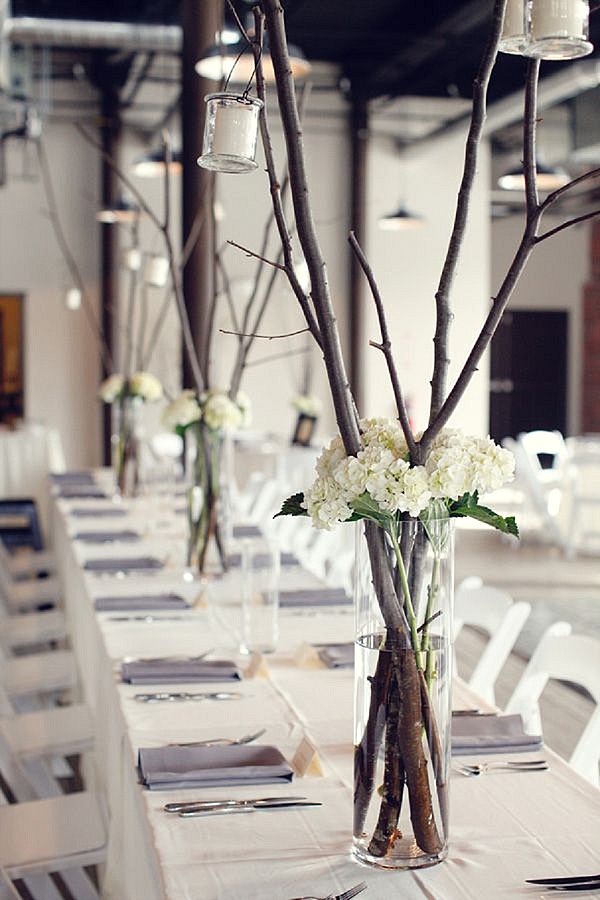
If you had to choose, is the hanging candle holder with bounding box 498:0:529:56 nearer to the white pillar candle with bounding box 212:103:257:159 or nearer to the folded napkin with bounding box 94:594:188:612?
the white pillar candle with bounding box 212:103:257:159

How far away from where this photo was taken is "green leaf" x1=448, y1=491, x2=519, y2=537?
5.60 feet

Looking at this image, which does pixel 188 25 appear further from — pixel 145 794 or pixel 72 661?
pixel 145 794

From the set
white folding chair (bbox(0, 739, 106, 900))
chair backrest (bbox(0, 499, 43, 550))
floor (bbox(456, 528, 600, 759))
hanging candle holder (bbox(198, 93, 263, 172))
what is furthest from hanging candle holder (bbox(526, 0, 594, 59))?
chair backrest (bbox(0, 499, 43, 550))

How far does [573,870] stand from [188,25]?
6089mm

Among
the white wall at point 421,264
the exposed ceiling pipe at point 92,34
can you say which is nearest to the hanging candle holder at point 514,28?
the exposed ceiling pipe at point 92,34

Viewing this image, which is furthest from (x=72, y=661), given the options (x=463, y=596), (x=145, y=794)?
(x=145, y=794)

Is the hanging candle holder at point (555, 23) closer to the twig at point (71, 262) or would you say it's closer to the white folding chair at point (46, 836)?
the white folding chair at point (46, 836)

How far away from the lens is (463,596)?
3.49 meters

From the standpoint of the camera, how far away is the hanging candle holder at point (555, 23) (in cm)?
174

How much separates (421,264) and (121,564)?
9.68 meters

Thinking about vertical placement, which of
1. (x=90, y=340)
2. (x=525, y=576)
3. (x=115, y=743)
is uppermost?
(x=90, y=340)

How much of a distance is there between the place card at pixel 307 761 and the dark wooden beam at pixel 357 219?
1077 centimetres

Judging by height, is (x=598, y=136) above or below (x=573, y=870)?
above

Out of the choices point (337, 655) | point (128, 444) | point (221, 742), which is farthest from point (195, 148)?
point (221, 742)
